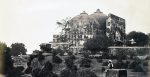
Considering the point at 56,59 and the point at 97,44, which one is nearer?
the point at 56,59

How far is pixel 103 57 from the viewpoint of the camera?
105ft

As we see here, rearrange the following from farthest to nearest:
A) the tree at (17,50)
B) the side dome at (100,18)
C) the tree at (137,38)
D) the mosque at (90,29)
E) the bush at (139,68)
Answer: the side dome at (100,18), the mosque at (90,29), the tree at (137,38), the tree at (17,50), the bush at (139,68)

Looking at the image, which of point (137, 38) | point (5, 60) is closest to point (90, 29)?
point (137, 38)

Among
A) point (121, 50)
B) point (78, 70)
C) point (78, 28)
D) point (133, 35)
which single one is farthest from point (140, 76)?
point (78, 28)

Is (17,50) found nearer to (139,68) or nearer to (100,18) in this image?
(139,68)

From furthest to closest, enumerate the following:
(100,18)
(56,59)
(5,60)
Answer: (100,18)
(56,59)
(5,60)

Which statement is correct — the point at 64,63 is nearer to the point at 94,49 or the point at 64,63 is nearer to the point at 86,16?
the point at 94,49

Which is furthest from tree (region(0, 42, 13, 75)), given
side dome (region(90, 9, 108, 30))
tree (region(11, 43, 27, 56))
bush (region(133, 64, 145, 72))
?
side dome (region(90, 9, 108, 30))

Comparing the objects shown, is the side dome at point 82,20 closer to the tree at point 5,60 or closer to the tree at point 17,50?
the tree at point 17,50

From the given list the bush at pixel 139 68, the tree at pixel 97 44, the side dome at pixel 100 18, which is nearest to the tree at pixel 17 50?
the tree at pixel 97 44

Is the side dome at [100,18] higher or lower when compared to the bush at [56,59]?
higher

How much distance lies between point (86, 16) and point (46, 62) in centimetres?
1705

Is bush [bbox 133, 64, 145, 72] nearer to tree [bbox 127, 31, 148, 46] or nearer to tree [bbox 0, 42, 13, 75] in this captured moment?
tree [bbox 0, 42, 13, 75]

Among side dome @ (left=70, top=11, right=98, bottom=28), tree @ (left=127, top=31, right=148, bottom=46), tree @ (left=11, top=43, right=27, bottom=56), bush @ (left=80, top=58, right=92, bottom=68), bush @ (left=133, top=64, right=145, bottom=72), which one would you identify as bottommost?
bush @ (left=133, top=64, right=145, bottom=72)
